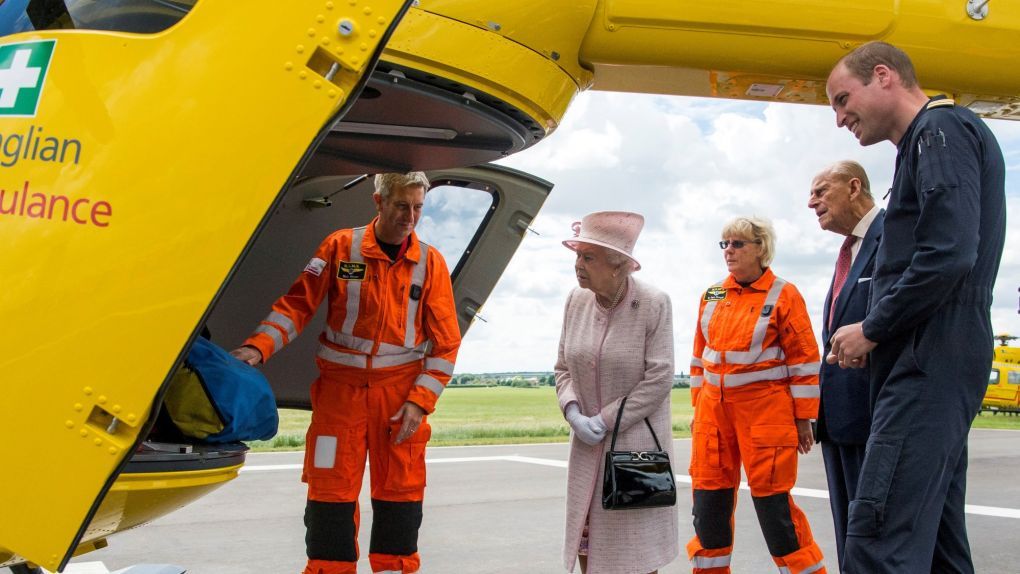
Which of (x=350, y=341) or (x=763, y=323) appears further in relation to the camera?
(x=763, y=323)

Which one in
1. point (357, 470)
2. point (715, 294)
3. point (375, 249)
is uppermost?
point (715, 294)

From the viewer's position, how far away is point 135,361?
6.43 ft

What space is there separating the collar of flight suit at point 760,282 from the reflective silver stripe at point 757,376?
44 cm

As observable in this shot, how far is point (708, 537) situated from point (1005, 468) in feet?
27.7

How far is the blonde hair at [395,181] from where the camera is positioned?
3.80 metres

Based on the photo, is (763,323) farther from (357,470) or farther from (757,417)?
(357,470)

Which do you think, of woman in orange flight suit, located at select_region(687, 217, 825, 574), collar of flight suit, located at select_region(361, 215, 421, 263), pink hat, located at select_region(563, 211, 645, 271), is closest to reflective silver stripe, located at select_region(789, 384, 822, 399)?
woman in orange flight suit, located at select_region(687, 217, 825, 574)

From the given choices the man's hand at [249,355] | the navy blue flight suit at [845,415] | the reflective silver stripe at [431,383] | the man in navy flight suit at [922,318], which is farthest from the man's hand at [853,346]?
the man's hand at [249,355]

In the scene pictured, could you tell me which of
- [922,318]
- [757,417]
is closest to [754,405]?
[757,417]

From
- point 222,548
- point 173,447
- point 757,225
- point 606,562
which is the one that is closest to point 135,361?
point 173,447

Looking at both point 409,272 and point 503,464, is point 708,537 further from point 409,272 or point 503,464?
point 503,464

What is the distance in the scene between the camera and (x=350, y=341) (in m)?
3.73

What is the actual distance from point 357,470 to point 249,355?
26.5 inches

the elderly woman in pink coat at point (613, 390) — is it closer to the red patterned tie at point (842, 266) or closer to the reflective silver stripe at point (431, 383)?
Answer: the reflective silver stripe at point (431, 383)
